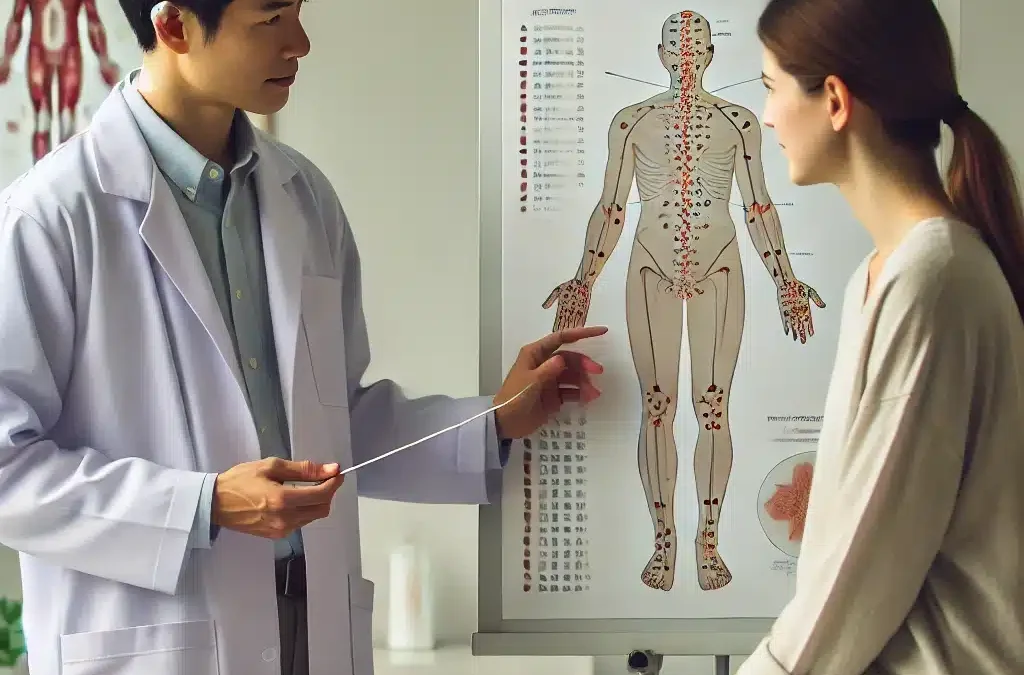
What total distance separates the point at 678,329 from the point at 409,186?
809 millimetres

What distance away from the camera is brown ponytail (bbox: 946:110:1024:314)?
1.04 m

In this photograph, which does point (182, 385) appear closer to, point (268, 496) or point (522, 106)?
point (268, 496)

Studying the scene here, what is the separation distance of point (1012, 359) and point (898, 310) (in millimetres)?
119

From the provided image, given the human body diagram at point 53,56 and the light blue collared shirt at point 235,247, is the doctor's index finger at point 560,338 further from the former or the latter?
the human body diagram at point 53,56

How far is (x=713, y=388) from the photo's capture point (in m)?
1.46

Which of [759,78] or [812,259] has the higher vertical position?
[759,78]

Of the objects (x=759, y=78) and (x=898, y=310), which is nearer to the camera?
(x=898, y=310)

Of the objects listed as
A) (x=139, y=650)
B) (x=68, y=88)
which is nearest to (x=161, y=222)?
(x=139, y=650)

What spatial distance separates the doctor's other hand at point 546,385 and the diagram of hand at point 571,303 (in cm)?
1

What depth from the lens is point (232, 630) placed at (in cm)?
122

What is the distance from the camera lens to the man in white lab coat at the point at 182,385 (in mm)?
1174

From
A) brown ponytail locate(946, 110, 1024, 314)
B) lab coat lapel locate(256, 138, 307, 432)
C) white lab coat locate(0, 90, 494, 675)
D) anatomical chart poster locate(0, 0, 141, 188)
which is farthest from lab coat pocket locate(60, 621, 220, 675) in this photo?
anatomical chart poster locate(0, 0, 141, 188)

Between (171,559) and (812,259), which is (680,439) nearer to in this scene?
(812,259)

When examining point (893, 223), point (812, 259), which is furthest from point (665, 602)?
point (893, 223)
